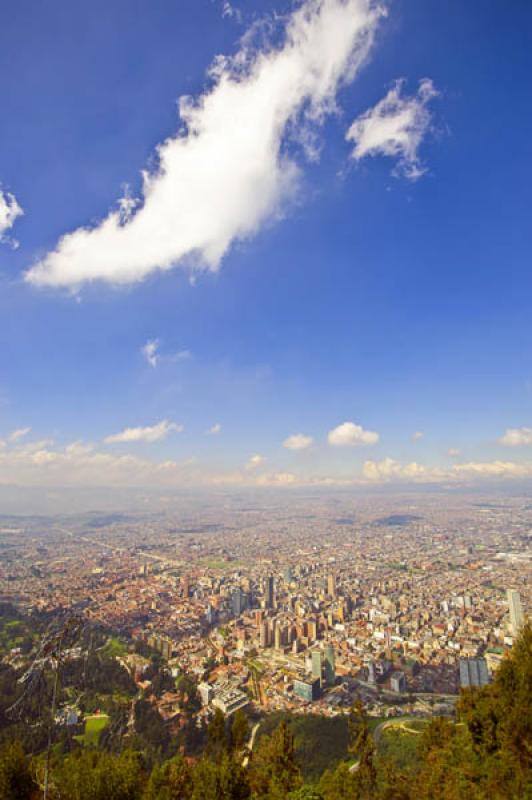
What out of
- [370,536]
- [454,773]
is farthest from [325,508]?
[454,773]

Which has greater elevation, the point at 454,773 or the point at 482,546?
the point at 454,773

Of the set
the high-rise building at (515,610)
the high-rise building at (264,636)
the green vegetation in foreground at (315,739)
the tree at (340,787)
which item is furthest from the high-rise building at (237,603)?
the tree at (340,787)

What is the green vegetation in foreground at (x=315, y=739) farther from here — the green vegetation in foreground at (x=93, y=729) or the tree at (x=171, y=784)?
the tree at (x=171, y=784)

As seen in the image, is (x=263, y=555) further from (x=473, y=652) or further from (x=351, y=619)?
(x=473, y=652)

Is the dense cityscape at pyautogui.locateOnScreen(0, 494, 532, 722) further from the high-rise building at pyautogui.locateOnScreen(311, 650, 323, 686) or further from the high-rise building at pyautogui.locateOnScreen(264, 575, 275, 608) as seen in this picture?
the high-rise building at pyautogui.locateOnScreen(264, 575, 275, 608)

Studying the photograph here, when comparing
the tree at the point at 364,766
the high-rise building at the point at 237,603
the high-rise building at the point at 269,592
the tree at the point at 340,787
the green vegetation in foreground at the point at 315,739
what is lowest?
the high-rise building at the point at 269,592

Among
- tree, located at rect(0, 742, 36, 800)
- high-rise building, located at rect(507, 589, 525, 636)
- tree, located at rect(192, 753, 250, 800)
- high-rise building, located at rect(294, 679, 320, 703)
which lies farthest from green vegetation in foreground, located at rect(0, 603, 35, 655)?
high-rise building, located at rect(507, 589, 525, 636)
